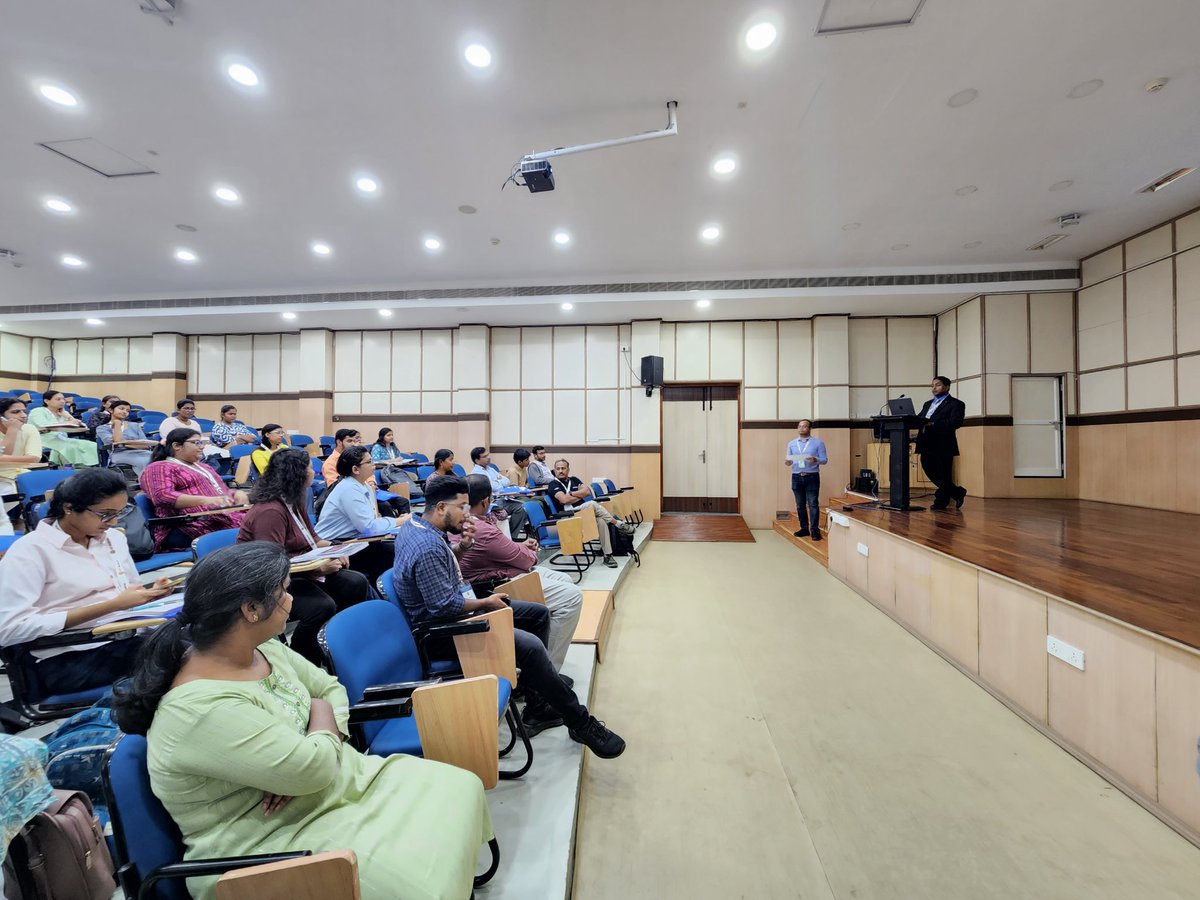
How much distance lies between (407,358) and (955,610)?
8847 mm

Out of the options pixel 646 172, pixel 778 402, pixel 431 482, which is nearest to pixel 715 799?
pixel 431 482

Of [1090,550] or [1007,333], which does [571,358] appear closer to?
[1007,333]

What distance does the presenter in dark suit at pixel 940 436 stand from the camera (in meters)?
4.91

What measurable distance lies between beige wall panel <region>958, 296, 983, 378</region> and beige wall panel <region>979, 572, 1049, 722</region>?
6.02 m

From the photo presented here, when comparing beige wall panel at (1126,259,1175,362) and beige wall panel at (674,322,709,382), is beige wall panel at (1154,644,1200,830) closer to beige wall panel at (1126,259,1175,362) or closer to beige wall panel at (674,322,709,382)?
beige wall panel at (1126,259,1175,362)

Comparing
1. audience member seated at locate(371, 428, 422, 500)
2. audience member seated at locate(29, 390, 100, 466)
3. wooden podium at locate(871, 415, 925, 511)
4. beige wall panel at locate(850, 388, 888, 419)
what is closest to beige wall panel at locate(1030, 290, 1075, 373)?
beige wall panel at locate(850, 388, 888, 419)

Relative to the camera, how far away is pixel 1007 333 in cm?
716

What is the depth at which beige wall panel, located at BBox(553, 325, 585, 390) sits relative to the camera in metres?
8.98


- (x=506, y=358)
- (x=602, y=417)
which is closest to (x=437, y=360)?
(x=506, y=358)

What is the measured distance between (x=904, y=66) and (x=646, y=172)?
210cm

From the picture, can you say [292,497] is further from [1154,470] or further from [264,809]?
[1154,470]

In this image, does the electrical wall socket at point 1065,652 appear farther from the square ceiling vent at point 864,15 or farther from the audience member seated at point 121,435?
the audience member seated at point 121,435

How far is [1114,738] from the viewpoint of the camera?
1.97m

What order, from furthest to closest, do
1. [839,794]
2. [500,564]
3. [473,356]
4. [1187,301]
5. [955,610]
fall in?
[473,356] < [1187,301] < [955,610] < [500,564] < [839,794]
